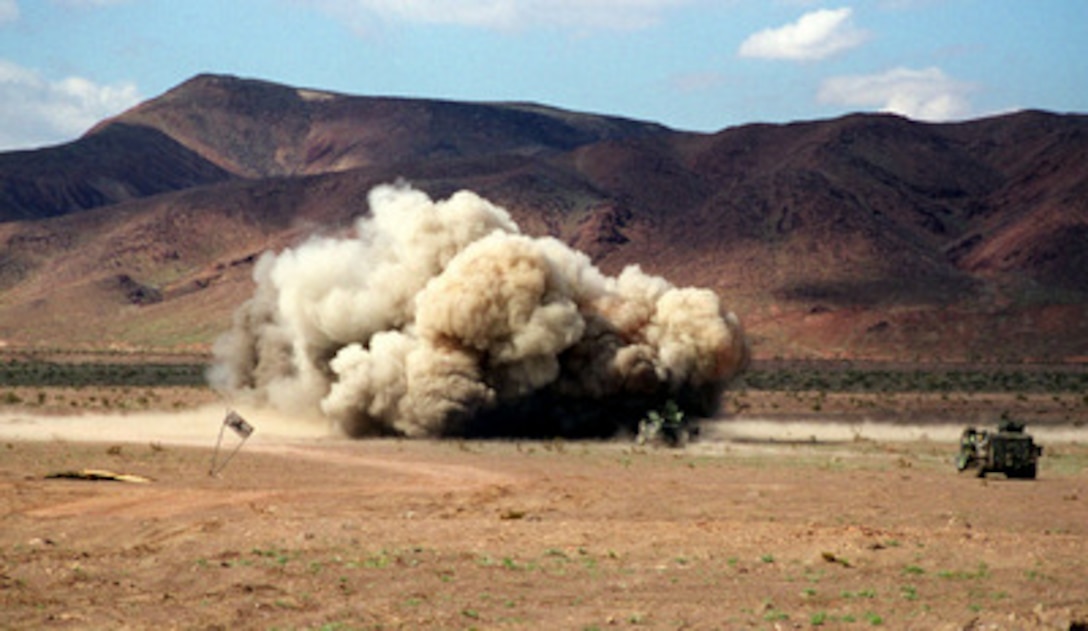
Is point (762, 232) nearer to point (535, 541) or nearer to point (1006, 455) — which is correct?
point (1006, 455)

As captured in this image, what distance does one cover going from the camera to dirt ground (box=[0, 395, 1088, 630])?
18.5 m

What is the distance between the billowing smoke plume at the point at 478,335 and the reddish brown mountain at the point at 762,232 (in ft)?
200

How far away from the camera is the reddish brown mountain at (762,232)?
4466 inches

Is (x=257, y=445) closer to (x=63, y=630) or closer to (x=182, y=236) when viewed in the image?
(x=63, y=630)

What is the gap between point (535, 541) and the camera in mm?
24203

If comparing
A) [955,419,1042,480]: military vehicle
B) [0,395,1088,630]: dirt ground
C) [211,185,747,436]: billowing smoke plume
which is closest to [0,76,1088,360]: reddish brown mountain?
[211,185,747,436]: billowing smoke plume

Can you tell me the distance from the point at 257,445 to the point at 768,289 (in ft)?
275

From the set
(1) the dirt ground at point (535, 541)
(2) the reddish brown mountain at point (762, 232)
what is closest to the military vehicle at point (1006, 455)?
(1) the dirt ground at point (535, 541)

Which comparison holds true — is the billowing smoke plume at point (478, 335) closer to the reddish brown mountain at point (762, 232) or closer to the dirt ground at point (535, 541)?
the dirt ground at point (535, 541)

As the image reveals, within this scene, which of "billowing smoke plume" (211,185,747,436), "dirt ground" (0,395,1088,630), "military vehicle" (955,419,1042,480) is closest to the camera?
"dirt ground" (0,395,1088,630)

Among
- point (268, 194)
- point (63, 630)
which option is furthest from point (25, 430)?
point (268, 194)

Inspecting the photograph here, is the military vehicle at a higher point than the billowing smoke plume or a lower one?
lower

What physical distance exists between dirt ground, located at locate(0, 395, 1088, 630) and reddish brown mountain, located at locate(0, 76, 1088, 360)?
72134 millimetres

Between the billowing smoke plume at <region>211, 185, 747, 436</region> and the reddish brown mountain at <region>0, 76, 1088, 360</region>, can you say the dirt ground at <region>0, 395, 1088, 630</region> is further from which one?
the reddish brown mountain at <region>0, 76, 1088, 360</region>
